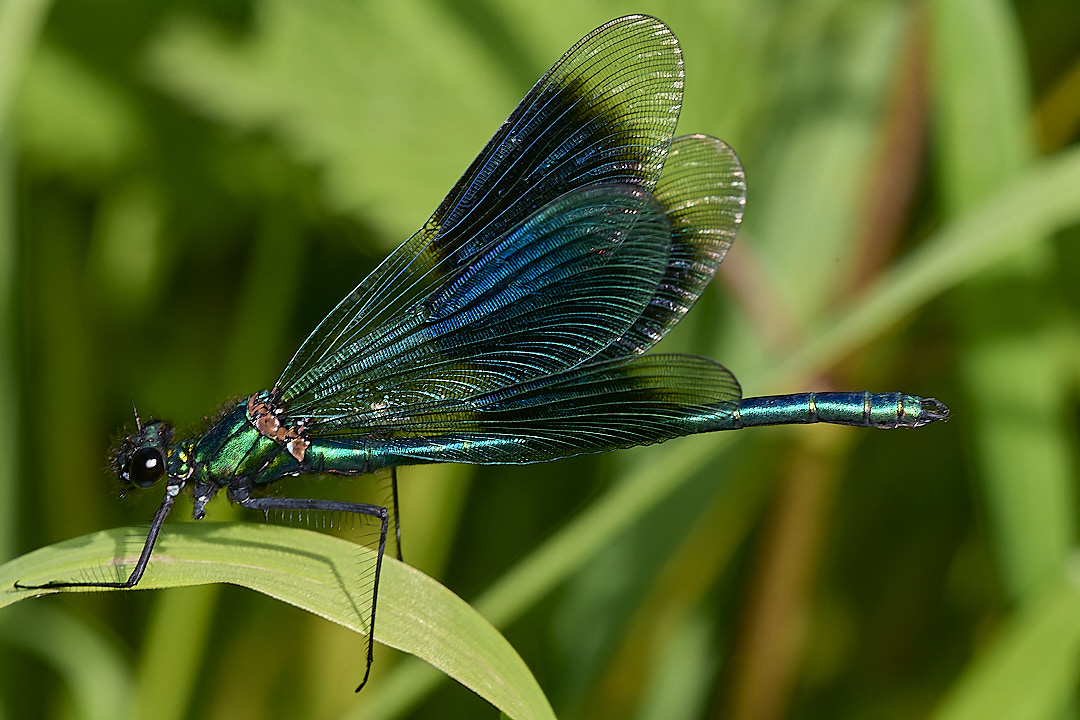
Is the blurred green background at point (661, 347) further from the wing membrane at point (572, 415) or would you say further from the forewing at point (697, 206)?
the forewing at point (697, 206)

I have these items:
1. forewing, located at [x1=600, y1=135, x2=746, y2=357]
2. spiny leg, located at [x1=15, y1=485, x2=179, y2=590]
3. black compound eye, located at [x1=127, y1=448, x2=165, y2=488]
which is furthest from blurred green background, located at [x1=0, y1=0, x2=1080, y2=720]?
spiny leg, located at [x1=15, y1=485, x2=179, y2=590]

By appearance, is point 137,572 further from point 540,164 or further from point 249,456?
point 540,164

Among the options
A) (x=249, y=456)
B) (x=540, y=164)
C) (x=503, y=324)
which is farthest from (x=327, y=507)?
(x=540, y=164)

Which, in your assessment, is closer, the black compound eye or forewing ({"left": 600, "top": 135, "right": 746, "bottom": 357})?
the black compound eye

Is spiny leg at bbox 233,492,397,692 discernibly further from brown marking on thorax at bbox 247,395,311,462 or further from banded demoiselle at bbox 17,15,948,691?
brown marking on thorax at bbox 247,395,311,462

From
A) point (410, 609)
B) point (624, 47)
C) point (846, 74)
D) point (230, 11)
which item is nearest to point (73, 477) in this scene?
point (230, 11)

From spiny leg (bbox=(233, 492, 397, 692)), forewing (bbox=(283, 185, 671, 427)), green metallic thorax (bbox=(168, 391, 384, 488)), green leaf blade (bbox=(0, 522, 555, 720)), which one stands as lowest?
green leaf blade (bbox=(0, 522, 555, 720))

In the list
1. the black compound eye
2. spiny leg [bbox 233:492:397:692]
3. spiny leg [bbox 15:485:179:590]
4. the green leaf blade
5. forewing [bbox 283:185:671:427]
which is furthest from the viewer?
forewing [bbox 283:185:671:427]

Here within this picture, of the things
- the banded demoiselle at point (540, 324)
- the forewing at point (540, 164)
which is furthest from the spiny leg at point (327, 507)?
the forewing at point (540, 164)

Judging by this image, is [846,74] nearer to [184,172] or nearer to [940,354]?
[940,354]
